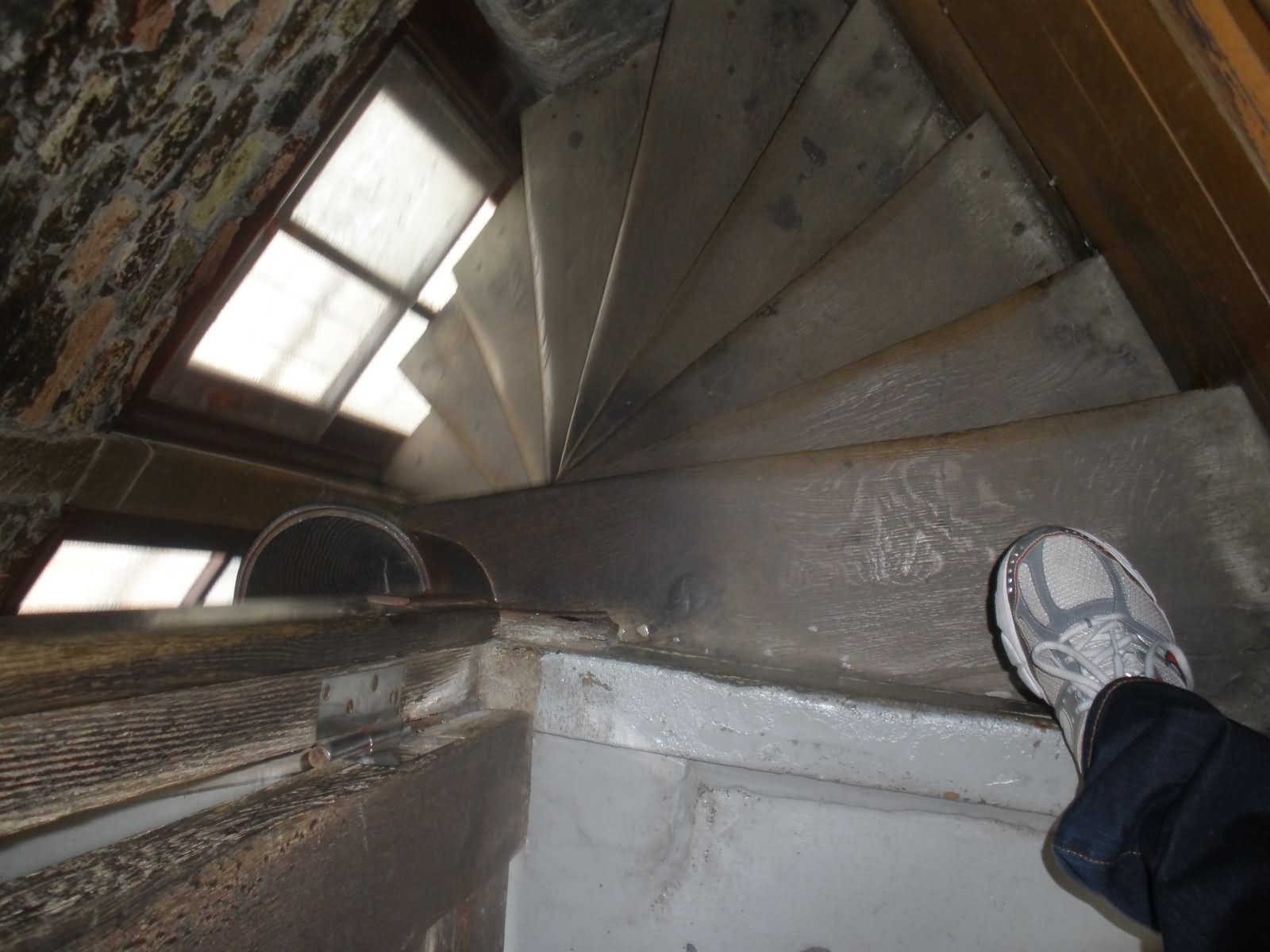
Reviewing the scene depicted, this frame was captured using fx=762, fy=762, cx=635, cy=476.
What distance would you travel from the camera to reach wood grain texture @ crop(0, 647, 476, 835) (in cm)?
58

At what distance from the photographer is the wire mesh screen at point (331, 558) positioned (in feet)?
3.94

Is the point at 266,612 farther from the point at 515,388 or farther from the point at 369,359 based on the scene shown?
the point at 369,359

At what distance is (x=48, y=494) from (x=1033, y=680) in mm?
2006

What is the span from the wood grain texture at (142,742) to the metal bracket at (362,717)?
0.02 metres

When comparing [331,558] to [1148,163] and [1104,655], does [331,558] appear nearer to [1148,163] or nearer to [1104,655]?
[1104,655]

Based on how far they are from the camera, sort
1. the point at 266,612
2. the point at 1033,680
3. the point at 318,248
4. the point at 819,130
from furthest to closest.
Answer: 1. the point at 318,248
2. the point at 819,130
3. the point at 1033,680
4. the point at 266,612

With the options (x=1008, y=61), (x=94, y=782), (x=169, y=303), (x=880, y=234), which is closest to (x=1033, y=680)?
(x=880, y=234)

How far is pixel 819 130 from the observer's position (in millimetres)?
1842

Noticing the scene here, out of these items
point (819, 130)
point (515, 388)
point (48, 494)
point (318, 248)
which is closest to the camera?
point (48, 494)

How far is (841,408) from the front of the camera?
1.62m

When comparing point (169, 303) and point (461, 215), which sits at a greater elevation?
point (461, 215)

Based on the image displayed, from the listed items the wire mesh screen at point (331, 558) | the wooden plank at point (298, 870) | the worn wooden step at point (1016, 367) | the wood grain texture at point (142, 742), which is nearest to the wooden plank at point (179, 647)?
the wood grain texture at point (142, 742)

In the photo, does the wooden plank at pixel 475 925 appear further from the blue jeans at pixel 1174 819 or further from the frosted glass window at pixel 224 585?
the frosted glass window at pixel 224 585

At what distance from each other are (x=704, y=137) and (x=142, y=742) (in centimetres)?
183
